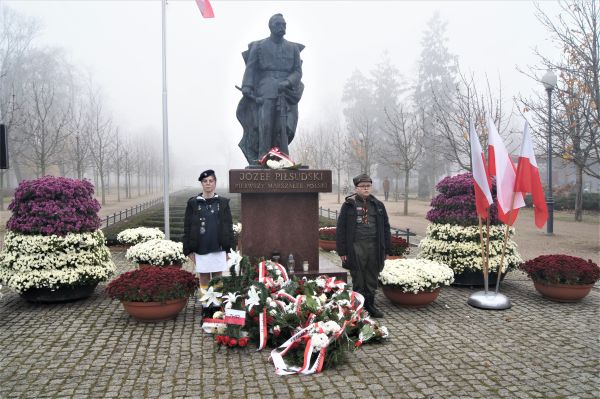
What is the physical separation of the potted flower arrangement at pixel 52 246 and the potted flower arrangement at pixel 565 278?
6.96m

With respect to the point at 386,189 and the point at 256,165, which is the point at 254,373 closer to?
the point at 256,165

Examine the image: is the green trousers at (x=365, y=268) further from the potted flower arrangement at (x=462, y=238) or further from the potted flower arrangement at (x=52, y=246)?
the potted flower arrangement at (x=52, y=246)

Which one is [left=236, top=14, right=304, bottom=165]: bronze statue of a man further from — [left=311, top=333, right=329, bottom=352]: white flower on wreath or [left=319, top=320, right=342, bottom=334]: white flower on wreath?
[left=311, top=333, right=329, bottom=352]: white flower on wreath

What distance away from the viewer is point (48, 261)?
7.30m

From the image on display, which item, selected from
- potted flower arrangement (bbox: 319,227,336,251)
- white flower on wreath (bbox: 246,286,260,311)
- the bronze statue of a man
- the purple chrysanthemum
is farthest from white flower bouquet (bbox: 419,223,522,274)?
the purple chrysanthemum

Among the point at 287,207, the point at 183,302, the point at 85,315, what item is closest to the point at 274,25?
the point at 287,207

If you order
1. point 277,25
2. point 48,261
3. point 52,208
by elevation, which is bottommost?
point 48,261

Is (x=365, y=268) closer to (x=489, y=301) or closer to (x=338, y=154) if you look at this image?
(x=489, y=301)

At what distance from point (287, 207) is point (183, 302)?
7.28 ft

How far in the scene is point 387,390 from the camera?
14.2 feet

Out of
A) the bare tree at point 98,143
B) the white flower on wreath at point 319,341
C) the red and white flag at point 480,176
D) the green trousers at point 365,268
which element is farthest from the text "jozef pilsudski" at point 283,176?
the bare tree at point 98,143

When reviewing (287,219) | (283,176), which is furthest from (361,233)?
(283,176)

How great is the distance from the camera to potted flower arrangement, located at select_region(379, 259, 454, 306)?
276 inches

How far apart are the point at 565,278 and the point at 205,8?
11.2 m
